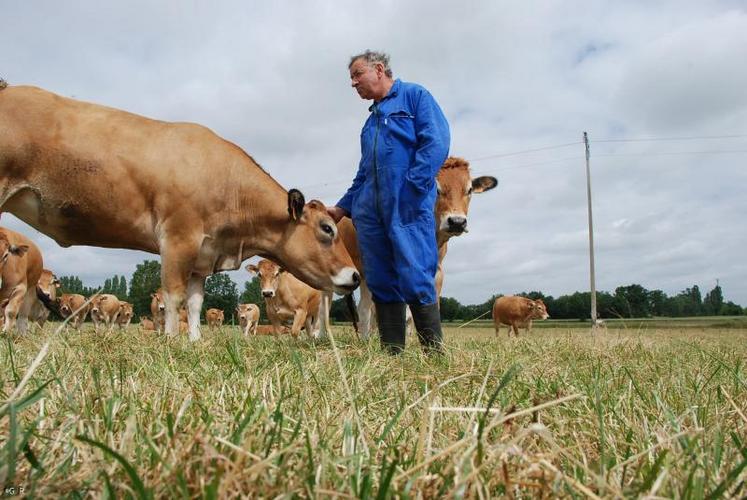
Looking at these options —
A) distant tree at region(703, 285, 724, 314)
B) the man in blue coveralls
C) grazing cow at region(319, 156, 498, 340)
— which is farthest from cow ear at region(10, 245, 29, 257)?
distant tree at region(703, 285, 724, 314)

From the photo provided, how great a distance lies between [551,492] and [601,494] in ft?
0.30

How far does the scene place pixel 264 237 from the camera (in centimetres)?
721

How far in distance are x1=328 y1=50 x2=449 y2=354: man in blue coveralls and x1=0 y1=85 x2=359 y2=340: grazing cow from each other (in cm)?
196

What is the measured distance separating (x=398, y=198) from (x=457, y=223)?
2.31 metres

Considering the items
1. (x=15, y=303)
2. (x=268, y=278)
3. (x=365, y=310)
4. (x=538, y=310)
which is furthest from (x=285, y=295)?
(x=538, y=310)

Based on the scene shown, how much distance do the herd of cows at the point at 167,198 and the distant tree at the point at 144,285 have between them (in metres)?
64.3

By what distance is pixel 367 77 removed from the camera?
5391 millimetres

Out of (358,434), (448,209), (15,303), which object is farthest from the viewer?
(15,303)

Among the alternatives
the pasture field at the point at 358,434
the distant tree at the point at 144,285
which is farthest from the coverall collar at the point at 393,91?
the distant tree at the point at 144,285

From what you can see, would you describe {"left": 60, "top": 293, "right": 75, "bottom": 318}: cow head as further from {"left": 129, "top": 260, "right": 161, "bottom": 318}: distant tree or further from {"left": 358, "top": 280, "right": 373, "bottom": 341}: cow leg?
{"left": 129, "top": 260, "right": 161, "bottom": 318}: distant tree

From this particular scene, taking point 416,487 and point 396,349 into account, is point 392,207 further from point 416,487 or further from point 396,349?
point 416,487

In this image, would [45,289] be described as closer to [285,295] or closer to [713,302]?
[285,295]

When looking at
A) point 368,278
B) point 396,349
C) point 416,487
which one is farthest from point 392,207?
point 416,487

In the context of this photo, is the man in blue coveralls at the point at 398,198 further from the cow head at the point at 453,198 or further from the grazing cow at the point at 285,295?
the grazing cow at the point at 285,295
